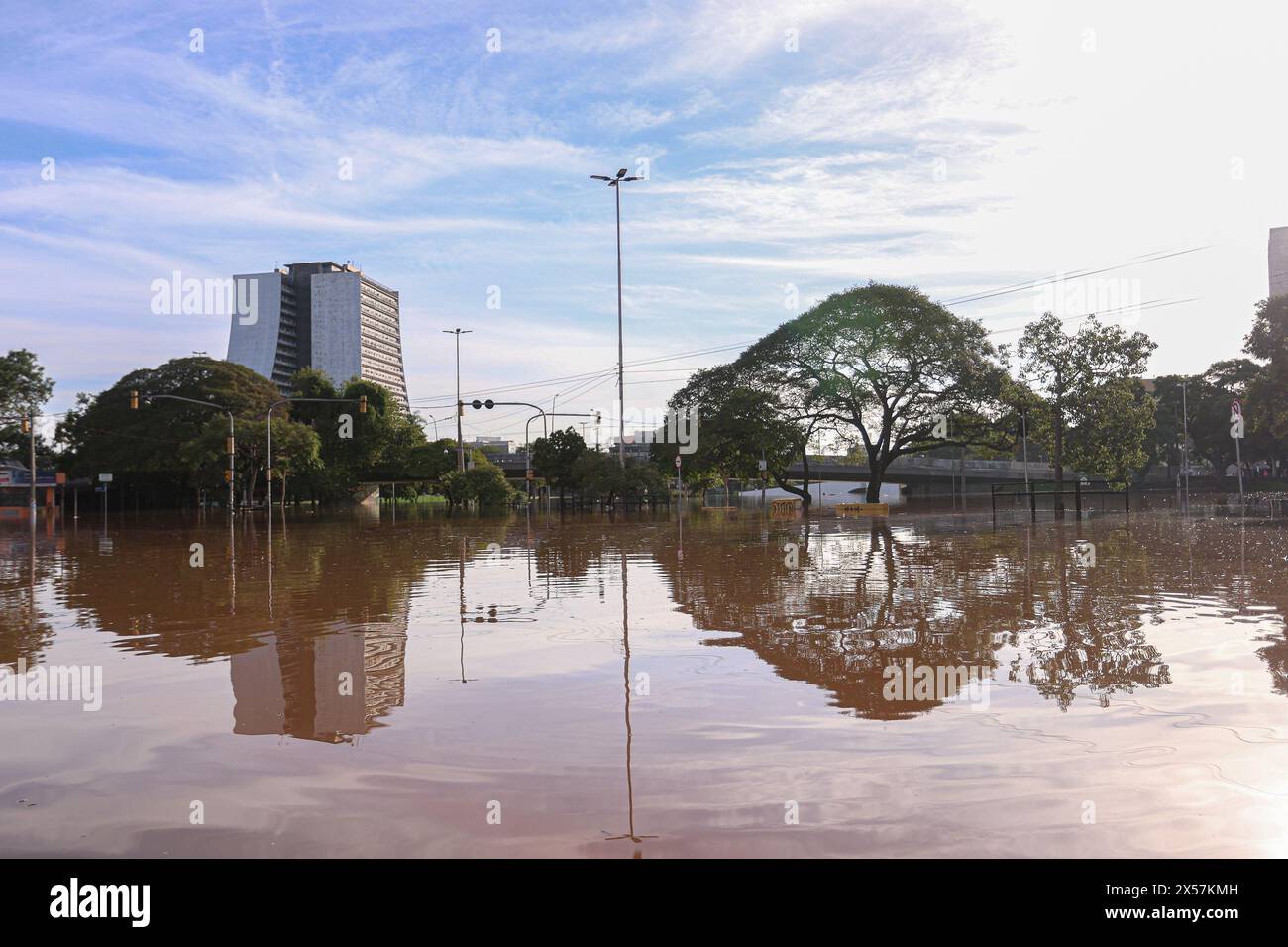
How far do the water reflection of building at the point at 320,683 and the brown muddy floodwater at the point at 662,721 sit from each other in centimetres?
5

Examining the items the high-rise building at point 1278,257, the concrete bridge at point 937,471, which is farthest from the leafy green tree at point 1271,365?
the high-rise building at point 1278,257

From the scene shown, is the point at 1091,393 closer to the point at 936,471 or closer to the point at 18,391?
the point at 936,471

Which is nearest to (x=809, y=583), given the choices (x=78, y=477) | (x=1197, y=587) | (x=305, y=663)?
(x=1197, y=587)

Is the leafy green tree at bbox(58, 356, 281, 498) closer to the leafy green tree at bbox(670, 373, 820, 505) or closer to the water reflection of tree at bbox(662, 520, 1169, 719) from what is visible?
the leafy green tree at bbox(670, 373, 820, 505)

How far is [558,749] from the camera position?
634cm

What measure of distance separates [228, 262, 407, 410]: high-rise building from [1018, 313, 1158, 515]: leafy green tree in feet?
439

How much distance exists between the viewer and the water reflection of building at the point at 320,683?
7152 millimetres

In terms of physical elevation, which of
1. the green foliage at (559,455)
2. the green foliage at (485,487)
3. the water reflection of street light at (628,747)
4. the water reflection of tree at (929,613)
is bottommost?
the water reflection of street light at (628,747)

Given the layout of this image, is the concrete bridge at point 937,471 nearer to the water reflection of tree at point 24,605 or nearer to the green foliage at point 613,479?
the green foliage at point 613,479

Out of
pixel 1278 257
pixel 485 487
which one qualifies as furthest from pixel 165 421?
pixel 1278 257

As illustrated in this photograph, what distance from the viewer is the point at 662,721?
7035 mm

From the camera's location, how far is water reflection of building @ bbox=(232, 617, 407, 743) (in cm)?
715
